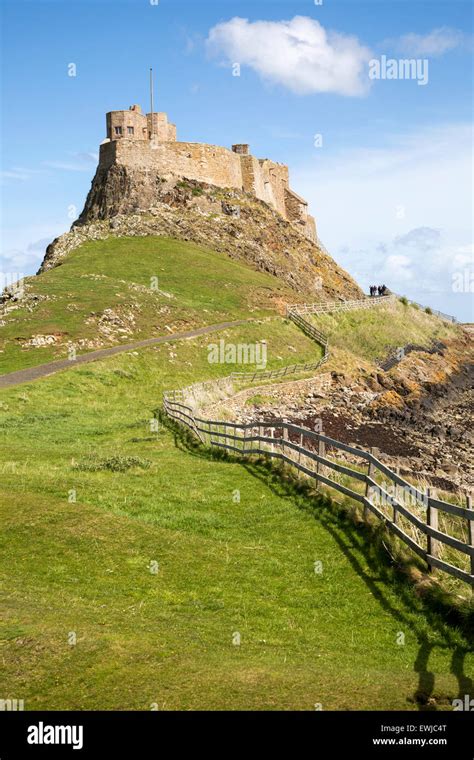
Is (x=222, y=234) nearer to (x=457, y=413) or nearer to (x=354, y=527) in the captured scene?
(x=457, y=413)

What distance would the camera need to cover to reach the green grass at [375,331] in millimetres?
74250

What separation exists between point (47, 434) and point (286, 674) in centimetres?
2488

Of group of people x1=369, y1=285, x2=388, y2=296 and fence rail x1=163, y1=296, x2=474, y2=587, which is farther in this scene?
group of people x1=369, y1=285, x2=388, y2=296

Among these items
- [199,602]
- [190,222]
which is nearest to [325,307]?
[190,222]

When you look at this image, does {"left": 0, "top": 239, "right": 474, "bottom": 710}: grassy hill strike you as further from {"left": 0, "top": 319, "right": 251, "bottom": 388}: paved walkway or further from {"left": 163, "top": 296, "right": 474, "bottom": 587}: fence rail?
{"left": 0, "top": 319, "right": 251, "bottom": 388}: paved walkway

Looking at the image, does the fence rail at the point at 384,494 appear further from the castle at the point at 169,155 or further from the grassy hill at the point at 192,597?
the castle at the point at 169,155

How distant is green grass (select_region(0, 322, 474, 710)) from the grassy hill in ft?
0.12

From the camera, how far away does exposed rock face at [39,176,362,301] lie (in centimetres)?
9194

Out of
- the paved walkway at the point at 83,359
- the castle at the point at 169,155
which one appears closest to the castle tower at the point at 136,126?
the castle at the point at 169,155

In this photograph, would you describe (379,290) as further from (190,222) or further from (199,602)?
(199,602)

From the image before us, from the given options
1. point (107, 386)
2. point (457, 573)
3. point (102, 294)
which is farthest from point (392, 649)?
point (102, 294)

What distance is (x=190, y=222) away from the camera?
94.4 m

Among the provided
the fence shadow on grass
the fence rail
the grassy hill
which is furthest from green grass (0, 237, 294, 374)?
the fence shadow on grass

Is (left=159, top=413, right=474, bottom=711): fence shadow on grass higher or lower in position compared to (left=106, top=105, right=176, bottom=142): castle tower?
lower
